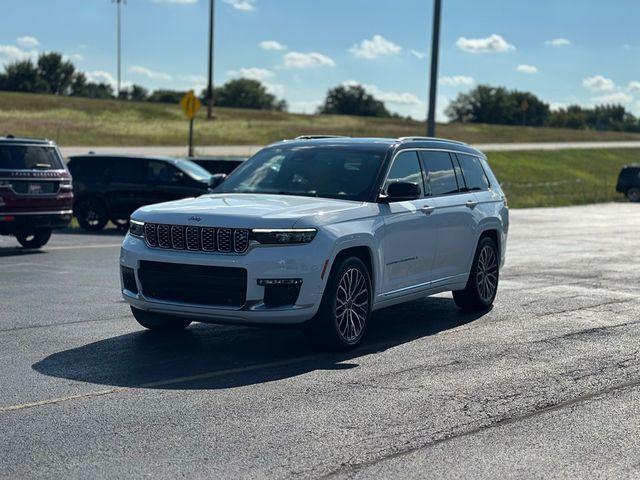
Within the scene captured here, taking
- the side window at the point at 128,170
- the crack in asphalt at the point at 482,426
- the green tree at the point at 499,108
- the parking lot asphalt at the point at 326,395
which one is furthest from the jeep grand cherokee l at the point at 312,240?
the green tree at the point at 499,108

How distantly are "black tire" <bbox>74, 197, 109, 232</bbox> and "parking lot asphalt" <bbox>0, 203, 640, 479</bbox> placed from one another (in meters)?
11.2

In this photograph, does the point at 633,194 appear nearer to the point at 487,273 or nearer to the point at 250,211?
the point at 487,273

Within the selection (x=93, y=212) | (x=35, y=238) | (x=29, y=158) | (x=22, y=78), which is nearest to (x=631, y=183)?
(x=93, y=212)

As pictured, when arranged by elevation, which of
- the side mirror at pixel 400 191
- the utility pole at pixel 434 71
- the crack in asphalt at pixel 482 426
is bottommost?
the crack in asphalt at pixel 482 426

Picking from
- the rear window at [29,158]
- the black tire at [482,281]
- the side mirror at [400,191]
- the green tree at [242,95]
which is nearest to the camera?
the side mirror at [400,191]

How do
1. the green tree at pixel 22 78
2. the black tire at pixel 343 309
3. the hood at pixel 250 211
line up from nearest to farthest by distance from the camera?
→ the hood at pixel 250 211 → the black tire at pixel 343 309 → the green tree at pixel 22 78

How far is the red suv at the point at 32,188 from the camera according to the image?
56.7ft

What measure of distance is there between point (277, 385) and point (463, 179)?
4549mm

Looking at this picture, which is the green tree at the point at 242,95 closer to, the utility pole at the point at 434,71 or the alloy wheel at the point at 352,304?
the utility pole at the point at 434,71

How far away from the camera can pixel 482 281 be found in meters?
11.8

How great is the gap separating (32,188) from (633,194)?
1400 inches

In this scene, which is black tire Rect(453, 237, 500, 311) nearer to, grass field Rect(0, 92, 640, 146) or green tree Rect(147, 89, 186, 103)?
grass field Rect(0, 92, 640, 146)

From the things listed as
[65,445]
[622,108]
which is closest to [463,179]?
[65,445]

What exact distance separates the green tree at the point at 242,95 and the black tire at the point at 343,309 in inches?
5645
